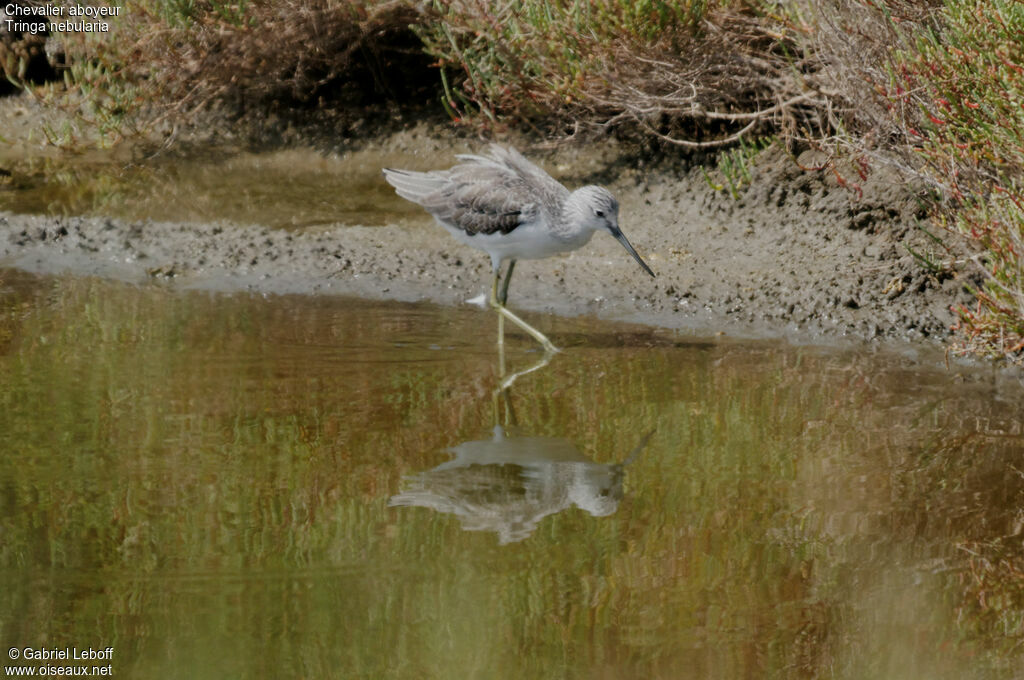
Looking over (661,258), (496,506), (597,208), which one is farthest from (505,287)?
(496,506)

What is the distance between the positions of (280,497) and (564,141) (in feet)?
16.2

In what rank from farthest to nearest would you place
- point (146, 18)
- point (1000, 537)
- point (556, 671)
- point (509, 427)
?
point (146, 18)
point (509, 427)
point (1000, 537)
point (556, 671)

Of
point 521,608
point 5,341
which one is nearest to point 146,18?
point 5,341

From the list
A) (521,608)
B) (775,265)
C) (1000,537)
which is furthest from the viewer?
(775,265)

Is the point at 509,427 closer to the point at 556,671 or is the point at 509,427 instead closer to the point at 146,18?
the point at 556,671

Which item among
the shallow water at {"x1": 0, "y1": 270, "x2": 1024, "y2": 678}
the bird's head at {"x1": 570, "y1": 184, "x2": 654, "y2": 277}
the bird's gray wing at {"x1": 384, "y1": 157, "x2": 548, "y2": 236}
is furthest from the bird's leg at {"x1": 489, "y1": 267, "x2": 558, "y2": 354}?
the bird's head at {"x1": 570, "y1": 184, "x2": 654, "y2": 277}

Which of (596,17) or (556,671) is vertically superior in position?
(596,17)

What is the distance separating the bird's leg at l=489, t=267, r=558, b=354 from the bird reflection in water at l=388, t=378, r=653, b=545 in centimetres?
138

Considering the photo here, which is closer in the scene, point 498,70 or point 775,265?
point 775,265

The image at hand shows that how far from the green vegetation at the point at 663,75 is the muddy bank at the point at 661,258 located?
28 cm

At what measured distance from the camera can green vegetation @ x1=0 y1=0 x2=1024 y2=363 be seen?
235 inches

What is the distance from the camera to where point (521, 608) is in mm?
3912

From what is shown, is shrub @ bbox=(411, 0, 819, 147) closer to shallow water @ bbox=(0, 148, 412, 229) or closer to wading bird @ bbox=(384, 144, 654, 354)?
wading bird @ bbox=(384, 144, 654, 354)

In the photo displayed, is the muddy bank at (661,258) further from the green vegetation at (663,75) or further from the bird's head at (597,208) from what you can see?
the bird's head at (597,208)
